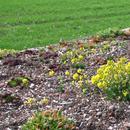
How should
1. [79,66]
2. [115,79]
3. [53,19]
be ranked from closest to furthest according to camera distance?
[115,79], [79,66], [53,19]

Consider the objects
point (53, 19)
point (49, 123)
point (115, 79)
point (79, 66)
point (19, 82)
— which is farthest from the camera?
point (53, 19)

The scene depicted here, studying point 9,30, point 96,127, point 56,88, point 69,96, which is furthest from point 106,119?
point 9,30

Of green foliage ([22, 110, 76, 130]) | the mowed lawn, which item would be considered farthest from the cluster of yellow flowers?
the mowed lawn

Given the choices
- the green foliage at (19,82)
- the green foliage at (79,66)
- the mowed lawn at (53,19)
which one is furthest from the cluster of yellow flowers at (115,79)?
the mowed lawn at (53,19)

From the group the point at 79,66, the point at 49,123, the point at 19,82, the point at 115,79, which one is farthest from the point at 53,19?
the point at 49,123

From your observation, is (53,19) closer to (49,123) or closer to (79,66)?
(79,66)

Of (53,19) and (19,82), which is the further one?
(53,19)

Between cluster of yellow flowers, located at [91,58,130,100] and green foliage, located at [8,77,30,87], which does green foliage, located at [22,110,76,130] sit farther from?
green foliage, located at [8,77,30,87]

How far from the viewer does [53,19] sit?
34.6 meters

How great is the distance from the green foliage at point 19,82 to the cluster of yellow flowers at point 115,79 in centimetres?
234

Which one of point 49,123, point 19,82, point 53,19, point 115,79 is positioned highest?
point 115,79

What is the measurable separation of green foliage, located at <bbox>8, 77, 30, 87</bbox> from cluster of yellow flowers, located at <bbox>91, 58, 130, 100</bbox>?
2.34 m

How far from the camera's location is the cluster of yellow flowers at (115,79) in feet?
32.1

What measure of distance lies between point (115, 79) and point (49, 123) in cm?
175
